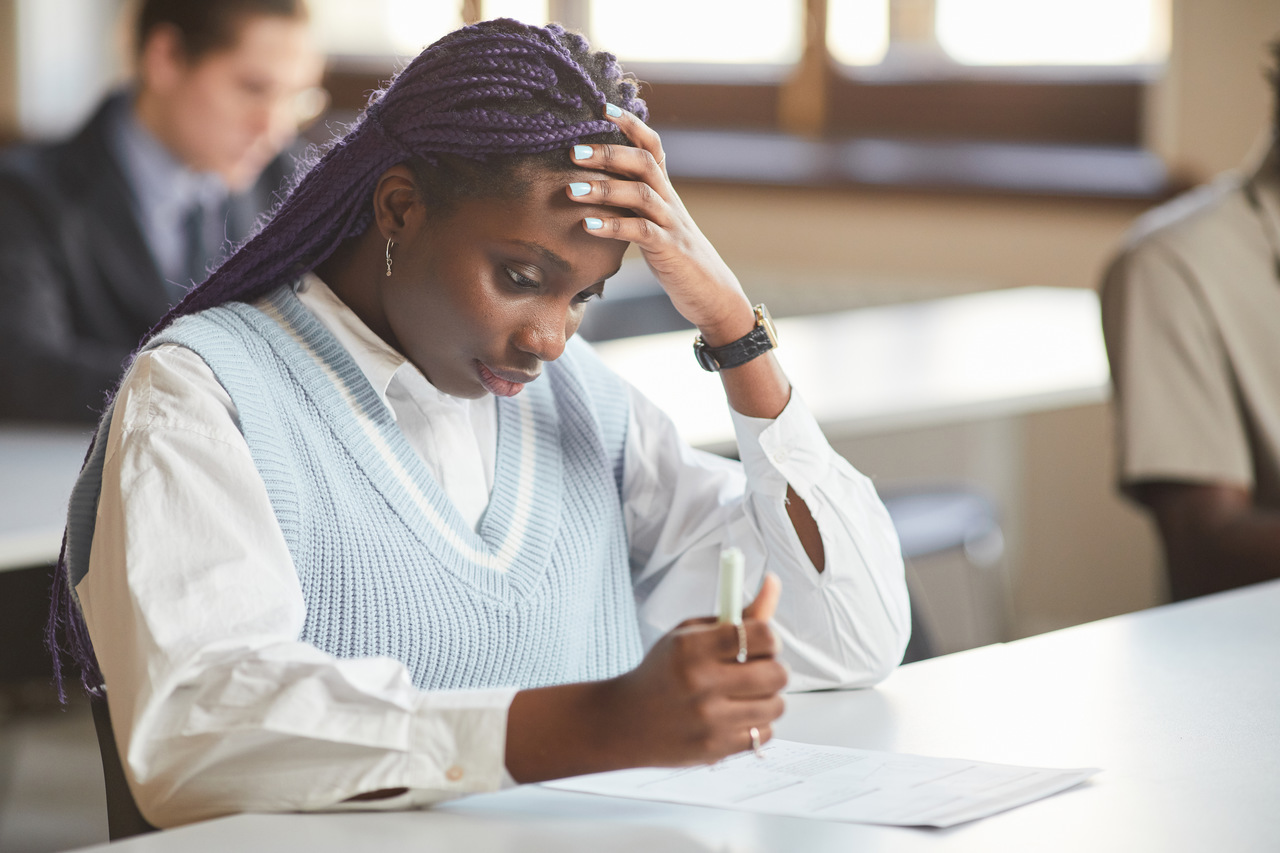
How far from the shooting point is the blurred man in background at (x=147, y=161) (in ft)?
9.21

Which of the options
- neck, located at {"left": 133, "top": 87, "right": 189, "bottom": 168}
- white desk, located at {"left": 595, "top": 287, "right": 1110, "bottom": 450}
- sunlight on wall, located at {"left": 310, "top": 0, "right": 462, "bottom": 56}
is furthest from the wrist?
sunlight on wall, located at {"left": 310, "top": 0, "right": 462, "bottom": 56}

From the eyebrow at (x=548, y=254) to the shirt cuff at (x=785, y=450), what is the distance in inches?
10.5

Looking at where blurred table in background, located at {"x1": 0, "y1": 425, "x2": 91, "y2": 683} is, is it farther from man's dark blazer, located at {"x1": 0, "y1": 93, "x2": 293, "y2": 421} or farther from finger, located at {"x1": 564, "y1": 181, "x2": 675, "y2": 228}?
finger, located at {"x1": 564, "y1": 181, "x2": 675, "y2": 228}

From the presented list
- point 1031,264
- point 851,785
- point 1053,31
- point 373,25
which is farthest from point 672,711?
point 373,25

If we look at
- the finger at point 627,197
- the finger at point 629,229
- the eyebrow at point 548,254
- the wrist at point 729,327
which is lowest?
the wrist at point 729,327

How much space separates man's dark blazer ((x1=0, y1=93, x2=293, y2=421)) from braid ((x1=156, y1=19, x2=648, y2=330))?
60.3 inches

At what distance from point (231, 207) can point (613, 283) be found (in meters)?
1.06

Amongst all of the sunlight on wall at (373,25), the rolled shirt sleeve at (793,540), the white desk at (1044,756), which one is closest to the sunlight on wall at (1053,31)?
the sunlight on wall at (373,25)

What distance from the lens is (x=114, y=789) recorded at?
104cm

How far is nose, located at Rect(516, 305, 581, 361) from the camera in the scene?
111cm

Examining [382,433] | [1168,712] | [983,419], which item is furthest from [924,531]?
[382,433]

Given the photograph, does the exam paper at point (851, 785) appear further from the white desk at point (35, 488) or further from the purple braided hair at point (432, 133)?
the white desk at point (35, 488)

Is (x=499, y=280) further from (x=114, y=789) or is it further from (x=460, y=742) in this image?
(x=114, y=789)

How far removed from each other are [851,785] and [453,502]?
40 centimetres
